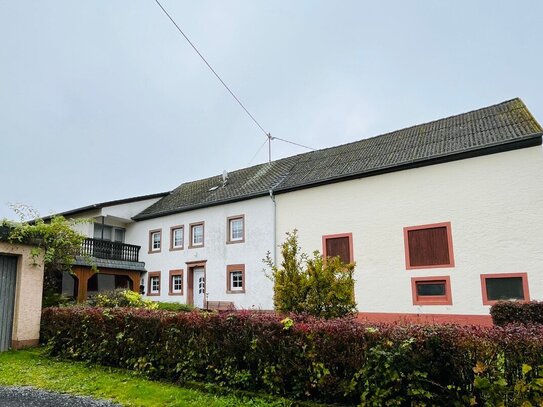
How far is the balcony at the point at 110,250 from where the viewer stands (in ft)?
70.1

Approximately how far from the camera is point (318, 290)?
24.6 feet

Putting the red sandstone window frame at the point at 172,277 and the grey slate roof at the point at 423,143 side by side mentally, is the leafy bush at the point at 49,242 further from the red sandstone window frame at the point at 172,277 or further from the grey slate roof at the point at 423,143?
the grey slate roof at the point at 423,143

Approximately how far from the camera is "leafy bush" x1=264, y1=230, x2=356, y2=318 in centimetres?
734

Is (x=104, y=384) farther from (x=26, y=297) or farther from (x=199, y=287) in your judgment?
(x=199, y=287)

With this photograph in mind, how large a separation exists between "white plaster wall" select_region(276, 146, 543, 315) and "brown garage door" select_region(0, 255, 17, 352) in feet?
37.8

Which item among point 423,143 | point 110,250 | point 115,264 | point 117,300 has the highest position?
point 423,143

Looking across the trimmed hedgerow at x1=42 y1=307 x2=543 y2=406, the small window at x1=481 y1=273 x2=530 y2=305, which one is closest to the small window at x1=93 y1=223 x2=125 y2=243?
the trimmed hedgerow at x1=42 y1=307 x2=543 y2=406

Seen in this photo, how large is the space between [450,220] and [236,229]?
10661 mm

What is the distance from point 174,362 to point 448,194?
39.0 feet

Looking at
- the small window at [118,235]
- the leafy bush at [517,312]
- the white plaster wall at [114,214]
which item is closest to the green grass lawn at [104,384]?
the leafy bush at [517,312]

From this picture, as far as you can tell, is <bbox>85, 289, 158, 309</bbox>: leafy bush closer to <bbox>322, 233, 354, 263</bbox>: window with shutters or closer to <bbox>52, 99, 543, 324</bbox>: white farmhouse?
<bbox>52, 99, 543, 324</bbox>: white farmhouse

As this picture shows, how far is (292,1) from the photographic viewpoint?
927 cm

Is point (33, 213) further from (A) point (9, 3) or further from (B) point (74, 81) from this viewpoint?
(A) point (9, 3)

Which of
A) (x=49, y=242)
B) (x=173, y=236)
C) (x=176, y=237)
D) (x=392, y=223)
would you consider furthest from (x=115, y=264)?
(x=392, y=223)
